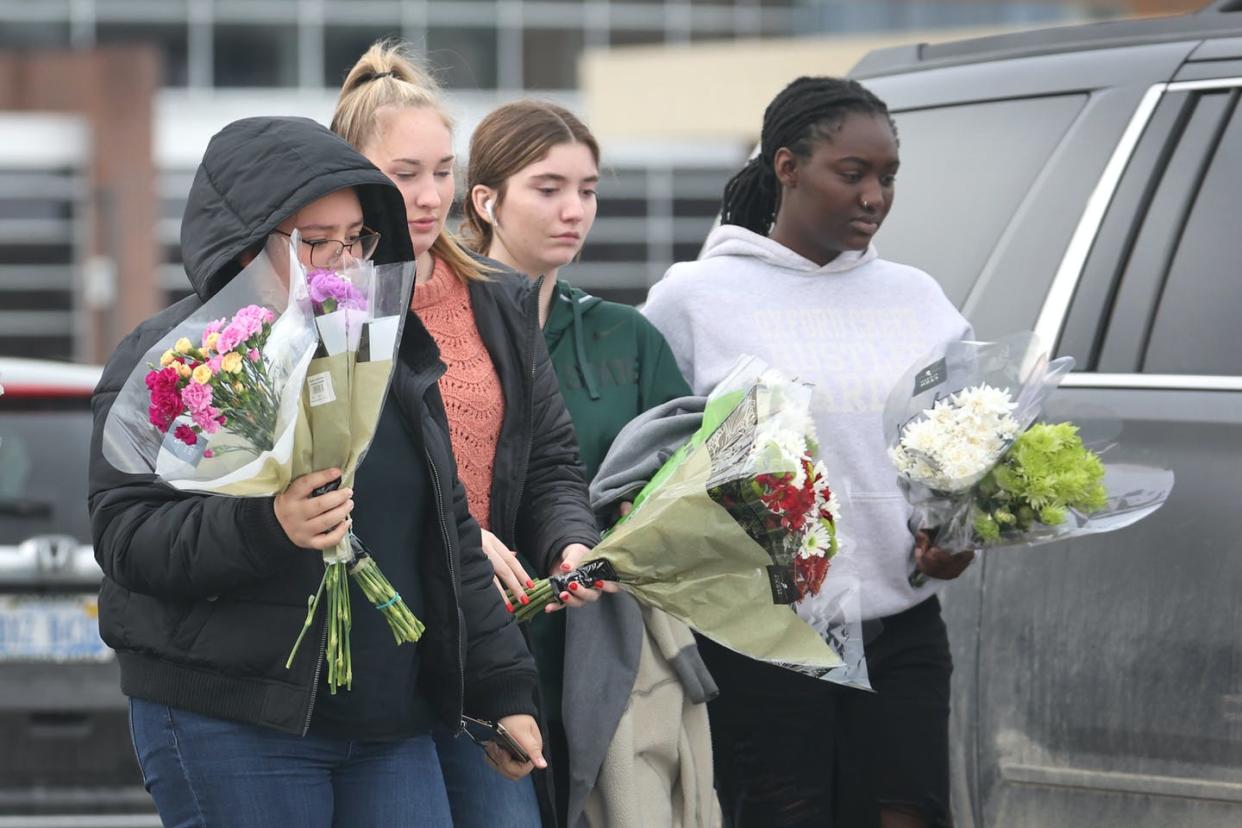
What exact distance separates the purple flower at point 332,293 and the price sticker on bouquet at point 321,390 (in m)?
0.10

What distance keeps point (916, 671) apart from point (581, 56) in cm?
2905

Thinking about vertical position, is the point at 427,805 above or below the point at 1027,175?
below

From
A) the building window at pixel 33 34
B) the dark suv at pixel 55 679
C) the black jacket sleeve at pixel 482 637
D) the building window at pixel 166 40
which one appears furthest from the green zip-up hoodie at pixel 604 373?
the building window at pixel 33 34

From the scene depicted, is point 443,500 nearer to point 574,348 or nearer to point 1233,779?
point 574,348

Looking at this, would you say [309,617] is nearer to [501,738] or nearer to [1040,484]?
[501,738]

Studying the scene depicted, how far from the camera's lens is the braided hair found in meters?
4.08

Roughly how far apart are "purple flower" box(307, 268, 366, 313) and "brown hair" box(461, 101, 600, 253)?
1.20 metres

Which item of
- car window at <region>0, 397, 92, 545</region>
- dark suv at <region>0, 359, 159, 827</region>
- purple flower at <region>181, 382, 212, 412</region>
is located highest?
purple flower at <region>181, 382, 212, 412</region>

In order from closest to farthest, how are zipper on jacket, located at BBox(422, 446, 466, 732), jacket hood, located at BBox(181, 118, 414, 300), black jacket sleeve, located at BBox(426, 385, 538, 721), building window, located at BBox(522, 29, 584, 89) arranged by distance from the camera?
jacket hood, located at BBox(181, 118, 414, 300)
zipper on jacket, located at BBox(422, 446, 466, 732)
black jacket sleeve, located at BBox(426, 385, 538, 721)
building window, located at BBox(522, 29, 584, 89)

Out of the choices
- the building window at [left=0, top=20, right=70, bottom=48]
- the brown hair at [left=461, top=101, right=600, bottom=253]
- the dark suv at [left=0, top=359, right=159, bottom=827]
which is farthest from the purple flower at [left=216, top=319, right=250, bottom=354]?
the building window at [left=0, top=20, right=70, bottom=48]

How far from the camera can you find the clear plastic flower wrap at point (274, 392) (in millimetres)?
2752

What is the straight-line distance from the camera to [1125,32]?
4457 millimetres

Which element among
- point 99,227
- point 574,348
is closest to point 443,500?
point 574,348

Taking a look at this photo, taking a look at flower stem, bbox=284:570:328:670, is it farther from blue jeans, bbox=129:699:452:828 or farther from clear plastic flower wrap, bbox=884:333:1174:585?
clear plastic flower wrap, bbox=884:333:1174:585
